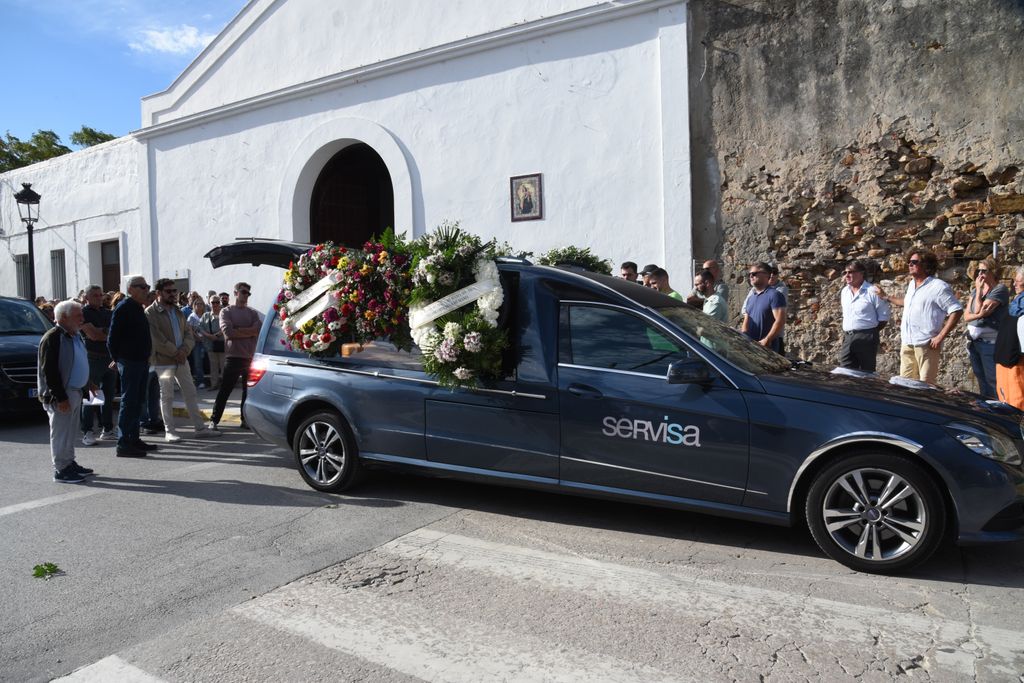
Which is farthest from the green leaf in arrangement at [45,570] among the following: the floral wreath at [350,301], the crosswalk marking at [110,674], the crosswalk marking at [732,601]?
the floral wreath at [350,301]

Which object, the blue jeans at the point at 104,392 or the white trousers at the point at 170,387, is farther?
the blue jeans at the point at 104,392

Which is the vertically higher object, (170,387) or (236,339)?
(236,339)

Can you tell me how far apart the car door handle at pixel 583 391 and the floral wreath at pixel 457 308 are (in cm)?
57

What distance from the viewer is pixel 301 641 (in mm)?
3527

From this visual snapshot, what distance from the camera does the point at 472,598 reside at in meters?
3.99

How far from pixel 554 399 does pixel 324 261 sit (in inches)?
101

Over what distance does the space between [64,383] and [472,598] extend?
4679 millimetres

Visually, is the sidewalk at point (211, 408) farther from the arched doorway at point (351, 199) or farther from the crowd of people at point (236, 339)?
the arched doorway at point (351, 199)

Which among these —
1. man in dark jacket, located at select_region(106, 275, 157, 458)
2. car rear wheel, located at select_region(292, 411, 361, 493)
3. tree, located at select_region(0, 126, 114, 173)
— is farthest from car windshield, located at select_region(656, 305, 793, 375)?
tree, located at select_region(0, 126, 114, 173)

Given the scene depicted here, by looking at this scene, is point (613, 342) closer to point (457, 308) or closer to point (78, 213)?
point (457, 308)

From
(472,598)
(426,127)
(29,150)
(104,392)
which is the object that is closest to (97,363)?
(104,392)

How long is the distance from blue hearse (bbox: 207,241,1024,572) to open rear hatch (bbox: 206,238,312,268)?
143 cm

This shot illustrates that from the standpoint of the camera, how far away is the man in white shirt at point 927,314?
7758mm

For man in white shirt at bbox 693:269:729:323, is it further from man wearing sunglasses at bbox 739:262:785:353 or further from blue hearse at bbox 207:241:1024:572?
blue hearse at bbox 207:241:1024:572
